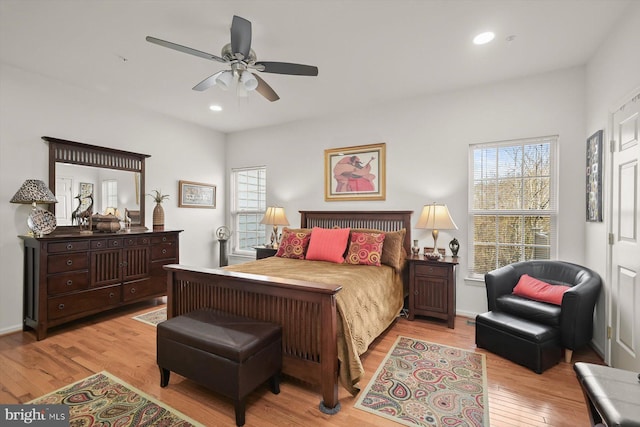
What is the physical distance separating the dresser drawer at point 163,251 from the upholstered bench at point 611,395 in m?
4.51

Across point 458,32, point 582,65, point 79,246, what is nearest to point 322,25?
point 458,32

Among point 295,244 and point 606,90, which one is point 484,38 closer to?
point 606,90

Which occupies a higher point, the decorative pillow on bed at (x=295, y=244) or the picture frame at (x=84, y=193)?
the picture frame at (x=84, y=193)

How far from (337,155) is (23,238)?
3.99 m

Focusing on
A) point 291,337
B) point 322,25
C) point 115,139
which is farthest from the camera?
point 115,139

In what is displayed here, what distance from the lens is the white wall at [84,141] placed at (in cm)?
324

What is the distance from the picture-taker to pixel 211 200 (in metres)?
5.65

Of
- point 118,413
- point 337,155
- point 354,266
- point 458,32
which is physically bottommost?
point 118,413

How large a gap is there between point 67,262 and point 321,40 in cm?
354

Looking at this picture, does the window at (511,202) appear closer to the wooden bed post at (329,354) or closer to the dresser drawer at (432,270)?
the dresser drawer at (432,270)

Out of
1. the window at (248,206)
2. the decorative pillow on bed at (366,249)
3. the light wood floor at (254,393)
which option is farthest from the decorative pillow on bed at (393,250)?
the window at (248,206)

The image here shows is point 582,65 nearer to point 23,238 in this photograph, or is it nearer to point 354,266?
point 354,266

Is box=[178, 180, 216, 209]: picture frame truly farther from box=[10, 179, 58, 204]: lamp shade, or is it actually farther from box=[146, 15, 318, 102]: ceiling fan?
box=[146, 15, 318, 102]: ceiling fan

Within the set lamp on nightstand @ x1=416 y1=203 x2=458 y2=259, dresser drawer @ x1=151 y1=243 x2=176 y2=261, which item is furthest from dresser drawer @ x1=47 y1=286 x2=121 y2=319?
lamp on nightstand @ x1=416 y1=203 x2=458 y2=259
